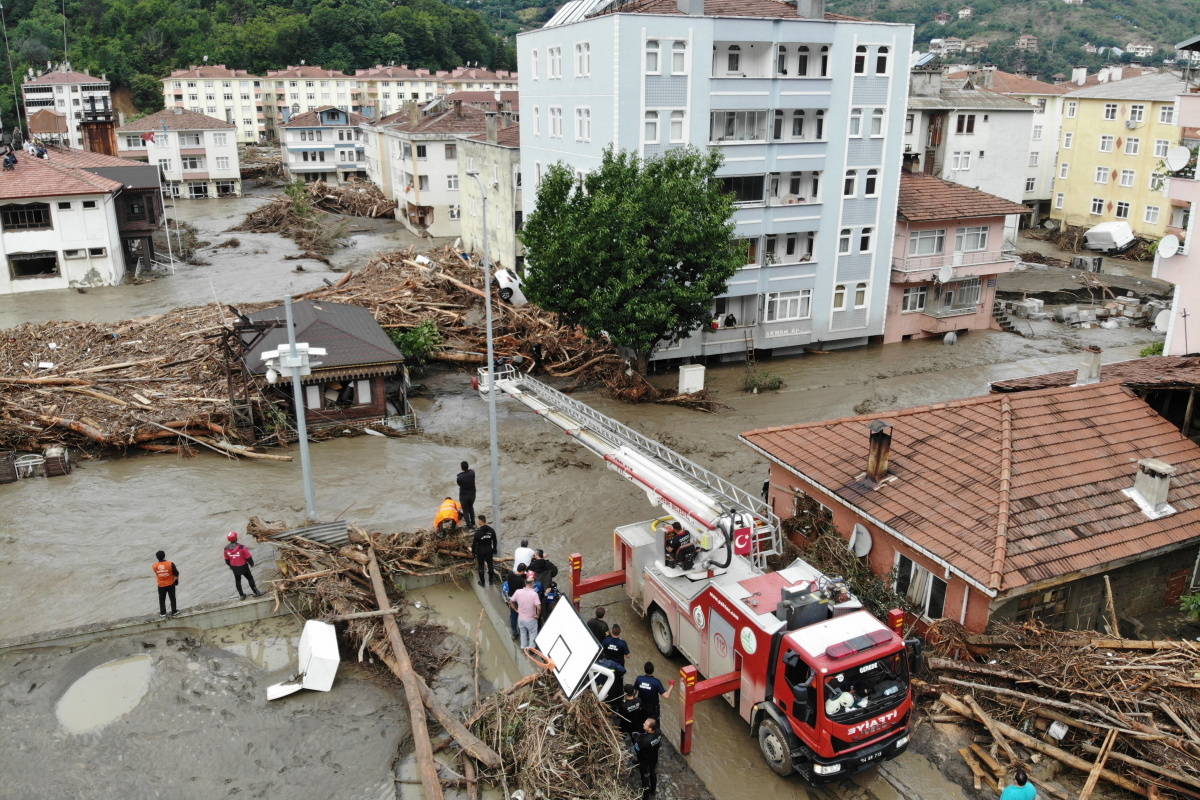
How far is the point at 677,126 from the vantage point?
3144 centimetres

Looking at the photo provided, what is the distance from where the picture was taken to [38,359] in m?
28.4

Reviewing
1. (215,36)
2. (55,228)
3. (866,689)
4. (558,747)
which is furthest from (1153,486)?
(215,36)

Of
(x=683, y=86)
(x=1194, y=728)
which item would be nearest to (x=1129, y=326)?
(x=683, y=86)

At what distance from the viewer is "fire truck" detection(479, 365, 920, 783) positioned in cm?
1114

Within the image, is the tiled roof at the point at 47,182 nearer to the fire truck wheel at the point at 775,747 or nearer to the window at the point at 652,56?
the window at the point at 652,56

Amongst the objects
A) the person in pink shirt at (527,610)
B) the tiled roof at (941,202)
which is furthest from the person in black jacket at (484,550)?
the tiled roof at (941,202)

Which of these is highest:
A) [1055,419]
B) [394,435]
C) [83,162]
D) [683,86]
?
[683,86]

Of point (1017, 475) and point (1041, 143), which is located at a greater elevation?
point (1041, 143)

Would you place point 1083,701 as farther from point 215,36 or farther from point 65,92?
point 215,36

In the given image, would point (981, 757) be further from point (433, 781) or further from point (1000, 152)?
point (1000, 152)

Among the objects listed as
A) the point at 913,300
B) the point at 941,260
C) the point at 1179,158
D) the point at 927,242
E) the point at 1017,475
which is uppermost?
the point at 1179,158

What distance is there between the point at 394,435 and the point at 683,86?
53.5 feet

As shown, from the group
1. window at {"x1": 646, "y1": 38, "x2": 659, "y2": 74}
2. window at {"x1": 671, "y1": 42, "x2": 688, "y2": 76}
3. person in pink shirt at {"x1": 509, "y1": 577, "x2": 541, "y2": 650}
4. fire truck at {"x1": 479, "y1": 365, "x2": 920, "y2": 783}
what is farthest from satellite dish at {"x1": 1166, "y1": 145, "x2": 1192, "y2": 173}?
person in pink shirt at {"x1": 509, "y1": 577, "x2": 541, "y2": 650}

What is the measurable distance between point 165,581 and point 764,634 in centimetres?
1055
